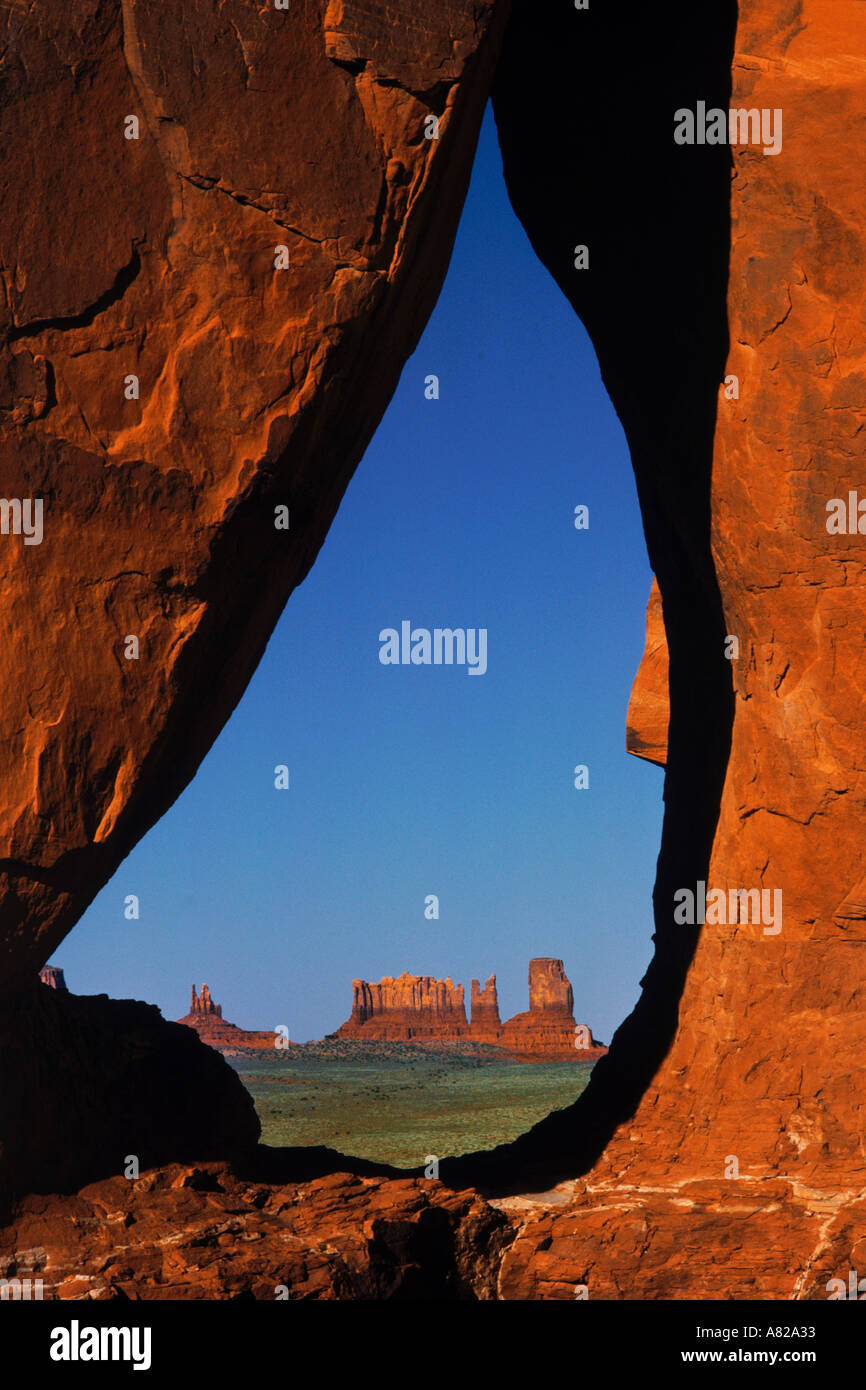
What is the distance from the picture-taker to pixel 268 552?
7.70 metres

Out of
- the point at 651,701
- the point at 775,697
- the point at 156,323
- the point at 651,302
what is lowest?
the point at 775,697

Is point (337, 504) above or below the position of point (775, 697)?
above

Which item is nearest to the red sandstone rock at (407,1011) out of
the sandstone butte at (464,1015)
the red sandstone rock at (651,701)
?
the sandstone butte at (464,1015)

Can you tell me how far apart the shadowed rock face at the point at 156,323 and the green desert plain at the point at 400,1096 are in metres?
9.80

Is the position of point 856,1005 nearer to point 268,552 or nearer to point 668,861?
point 668,861

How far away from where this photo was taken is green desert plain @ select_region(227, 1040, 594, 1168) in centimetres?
2314

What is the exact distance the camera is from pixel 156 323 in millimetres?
7176

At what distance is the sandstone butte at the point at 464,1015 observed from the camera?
73.7 m

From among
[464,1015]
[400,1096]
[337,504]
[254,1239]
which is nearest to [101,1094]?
[254,1239]

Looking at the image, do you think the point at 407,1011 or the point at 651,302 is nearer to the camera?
the point at 651,302

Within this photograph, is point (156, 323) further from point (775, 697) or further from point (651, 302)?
point (775, 697)

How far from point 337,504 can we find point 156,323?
178 cm

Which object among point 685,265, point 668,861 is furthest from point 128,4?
point 668,861
